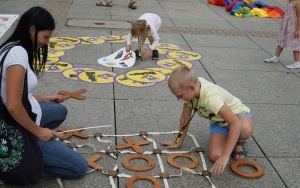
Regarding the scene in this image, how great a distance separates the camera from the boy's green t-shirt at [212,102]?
3.08 m

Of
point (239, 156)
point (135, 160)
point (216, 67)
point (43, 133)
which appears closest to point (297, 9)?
point (216, 67)

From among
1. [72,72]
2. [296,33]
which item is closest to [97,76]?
[72,72]

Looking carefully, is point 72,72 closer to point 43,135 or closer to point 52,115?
point 52,115

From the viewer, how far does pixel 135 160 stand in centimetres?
329

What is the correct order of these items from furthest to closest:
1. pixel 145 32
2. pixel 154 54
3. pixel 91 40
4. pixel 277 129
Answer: pixel 91 40
pixel 154 54
pixel 145 32
pixel 277 129

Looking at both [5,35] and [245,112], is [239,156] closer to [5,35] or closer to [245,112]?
[245,112]

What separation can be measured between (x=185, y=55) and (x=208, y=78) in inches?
41.3

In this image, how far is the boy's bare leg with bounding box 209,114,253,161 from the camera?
3275 mm

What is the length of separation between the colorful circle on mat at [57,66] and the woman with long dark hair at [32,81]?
2266mm

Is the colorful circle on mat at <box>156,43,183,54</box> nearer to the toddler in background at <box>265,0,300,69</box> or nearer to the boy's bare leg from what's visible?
the toddler in background at <box>265,0,300,69</box>

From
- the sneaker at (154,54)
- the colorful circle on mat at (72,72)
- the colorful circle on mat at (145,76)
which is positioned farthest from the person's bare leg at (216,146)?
the sneaker at (154,54)

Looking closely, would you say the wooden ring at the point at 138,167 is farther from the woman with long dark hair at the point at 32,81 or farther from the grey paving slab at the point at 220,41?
the grey paving slab at the point at 220,41

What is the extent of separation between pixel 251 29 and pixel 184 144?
560cm

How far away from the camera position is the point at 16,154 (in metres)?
2.61
